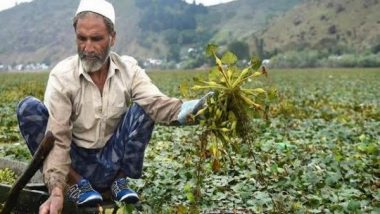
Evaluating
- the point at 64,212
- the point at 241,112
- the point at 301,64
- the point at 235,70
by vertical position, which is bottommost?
the point at 301,64

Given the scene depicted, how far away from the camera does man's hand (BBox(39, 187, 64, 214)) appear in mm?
3252

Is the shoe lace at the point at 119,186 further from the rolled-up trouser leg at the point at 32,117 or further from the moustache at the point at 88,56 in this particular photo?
the moustache at the point at 88,56

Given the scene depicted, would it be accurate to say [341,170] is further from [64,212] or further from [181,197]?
[64,212]

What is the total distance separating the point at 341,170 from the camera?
208 inches

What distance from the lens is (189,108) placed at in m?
3.41

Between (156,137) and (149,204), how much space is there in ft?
13.6

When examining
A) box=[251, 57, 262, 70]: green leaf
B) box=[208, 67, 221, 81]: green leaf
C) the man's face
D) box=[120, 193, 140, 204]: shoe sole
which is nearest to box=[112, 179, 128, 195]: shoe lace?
box=[120, 193, 140, 204]: shoe sole

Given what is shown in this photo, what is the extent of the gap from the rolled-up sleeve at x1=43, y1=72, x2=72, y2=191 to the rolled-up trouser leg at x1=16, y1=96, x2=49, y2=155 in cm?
6

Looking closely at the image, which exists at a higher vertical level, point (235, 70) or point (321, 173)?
point (235, 70)

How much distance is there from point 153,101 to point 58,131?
0.65 meters

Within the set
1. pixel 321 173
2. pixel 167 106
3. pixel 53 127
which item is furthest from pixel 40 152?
pixel 321 173

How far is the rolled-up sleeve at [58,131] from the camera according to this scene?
136 inches

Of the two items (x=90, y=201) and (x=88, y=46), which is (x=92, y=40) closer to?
(x=88, y=46)

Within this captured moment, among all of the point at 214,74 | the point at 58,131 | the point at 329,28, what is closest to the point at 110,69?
the point at 58,131
